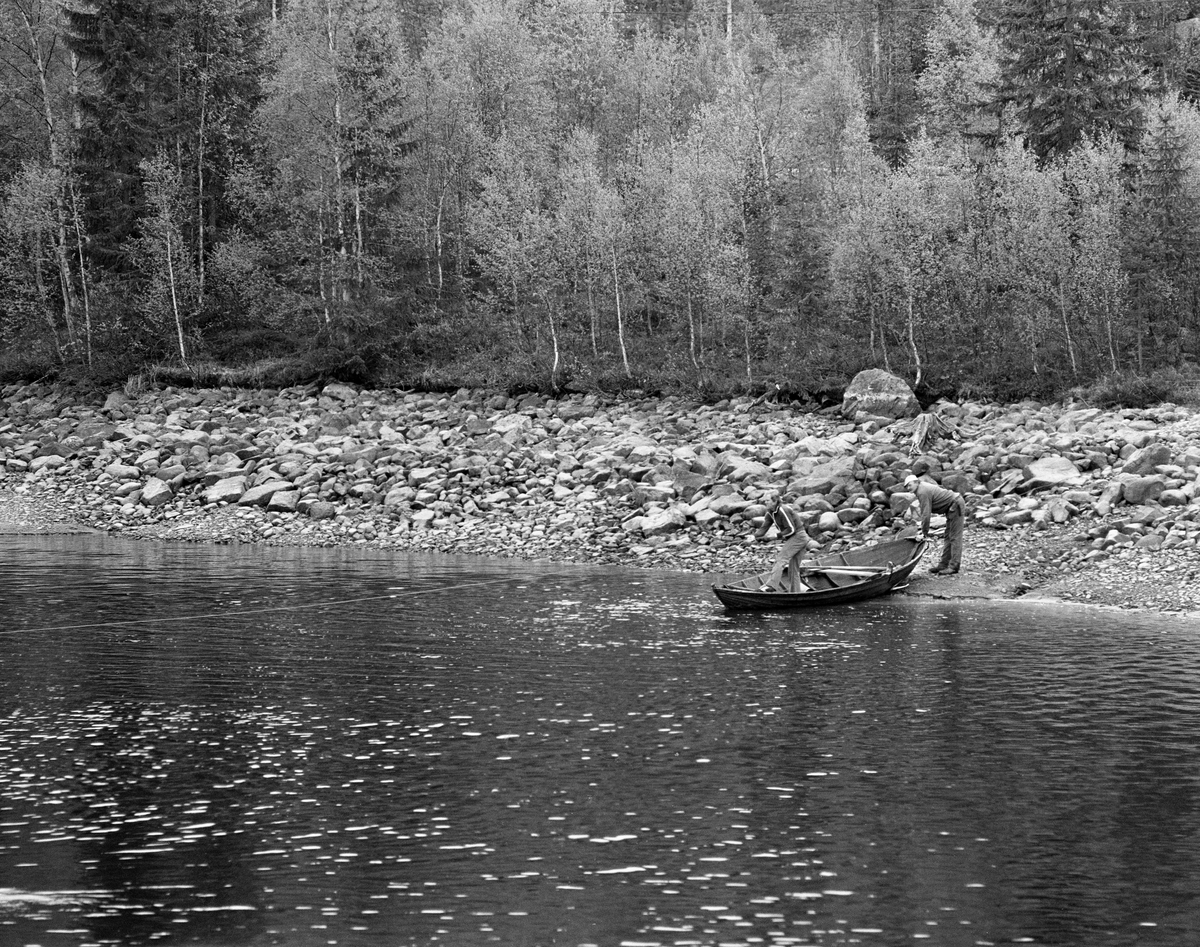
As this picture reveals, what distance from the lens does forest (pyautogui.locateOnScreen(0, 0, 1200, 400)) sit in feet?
173

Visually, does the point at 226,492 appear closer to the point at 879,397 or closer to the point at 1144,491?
the point at 879,397

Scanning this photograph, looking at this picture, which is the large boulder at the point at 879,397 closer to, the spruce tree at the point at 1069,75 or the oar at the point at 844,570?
the spruce tree at the point at 1069,75

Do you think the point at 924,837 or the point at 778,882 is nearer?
the point at 778,882

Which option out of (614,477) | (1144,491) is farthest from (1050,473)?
(614,477)

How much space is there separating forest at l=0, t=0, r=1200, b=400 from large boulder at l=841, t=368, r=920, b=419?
270cm

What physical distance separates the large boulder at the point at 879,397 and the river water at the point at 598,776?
2009 cm

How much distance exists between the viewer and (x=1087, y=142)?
52.8 meters

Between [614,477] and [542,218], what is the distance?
2527 cm

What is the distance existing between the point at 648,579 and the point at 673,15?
94.8 meters

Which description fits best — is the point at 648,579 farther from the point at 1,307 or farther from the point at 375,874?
the point at 1,307

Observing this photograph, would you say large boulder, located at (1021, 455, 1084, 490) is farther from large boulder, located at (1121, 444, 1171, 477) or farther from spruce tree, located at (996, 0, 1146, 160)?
spruce tree, located at (996, 0, 1146, 160)

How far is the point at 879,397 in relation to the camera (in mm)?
46906

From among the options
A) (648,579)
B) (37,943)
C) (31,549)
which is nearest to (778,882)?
(37,943)

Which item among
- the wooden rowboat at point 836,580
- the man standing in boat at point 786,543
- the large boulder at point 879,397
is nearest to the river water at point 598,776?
the wooden rowboat at point 836,580
